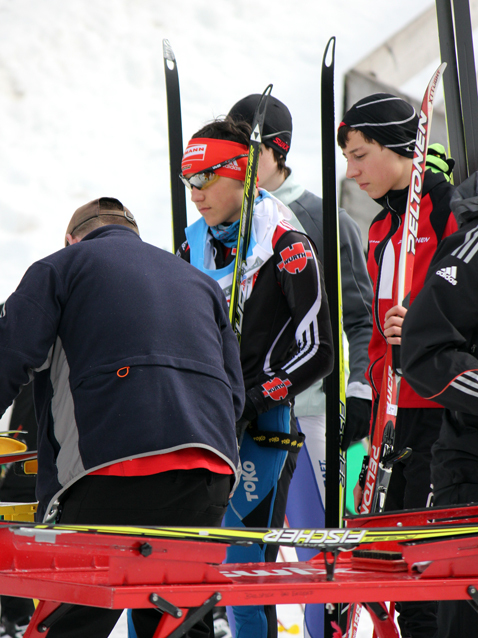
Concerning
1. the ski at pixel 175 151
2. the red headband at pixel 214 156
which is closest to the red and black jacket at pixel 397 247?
the red headband at pixel 214 156

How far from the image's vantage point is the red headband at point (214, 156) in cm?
212

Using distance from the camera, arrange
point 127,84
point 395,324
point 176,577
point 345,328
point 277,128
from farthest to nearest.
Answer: point 127,84 < point 345,328 < point 277,128 < point 395,324 < point 176,577

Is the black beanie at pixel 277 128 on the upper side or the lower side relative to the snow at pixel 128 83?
lower

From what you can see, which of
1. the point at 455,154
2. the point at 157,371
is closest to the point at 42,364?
the point at 157,371

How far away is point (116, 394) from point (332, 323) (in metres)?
1.15

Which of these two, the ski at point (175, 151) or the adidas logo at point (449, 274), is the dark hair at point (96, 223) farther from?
the ski at point (175, 151)

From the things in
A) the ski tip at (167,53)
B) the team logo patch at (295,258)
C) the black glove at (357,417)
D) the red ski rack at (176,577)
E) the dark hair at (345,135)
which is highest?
the ski tip at (167,53)

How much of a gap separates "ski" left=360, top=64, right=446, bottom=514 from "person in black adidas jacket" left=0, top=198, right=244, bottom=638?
591 mm

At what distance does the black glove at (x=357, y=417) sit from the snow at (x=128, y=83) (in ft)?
10.1

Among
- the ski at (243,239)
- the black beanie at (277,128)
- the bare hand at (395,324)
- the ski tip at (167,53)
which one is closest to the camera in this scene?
the bare hand at (395,324)

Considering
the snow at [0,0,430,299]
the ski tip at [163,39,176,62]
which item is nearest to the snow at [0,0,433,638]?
the snow at [0,0,430,299]

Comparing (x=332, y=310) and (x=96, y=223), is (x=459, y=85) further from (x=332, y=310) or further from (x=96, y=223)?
(x=96, y=223)

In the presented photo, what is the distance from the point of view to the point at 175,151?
296 cm

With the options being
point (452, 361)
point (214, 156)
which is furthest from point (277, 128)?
point (452, 361)
